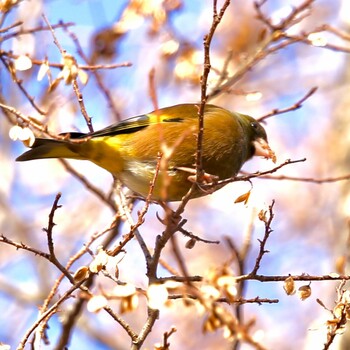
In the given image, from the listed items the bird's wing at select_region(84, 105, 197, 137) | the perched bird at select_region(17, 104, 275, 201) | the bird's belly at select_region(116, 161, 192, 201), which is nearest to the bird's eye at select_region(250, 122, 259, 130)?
the perched bird at select_region(17, 104, 275, 201)

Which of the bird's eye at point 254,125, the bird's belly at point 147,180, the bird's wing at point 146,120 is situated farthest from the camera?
the bird's eye at point 254,125

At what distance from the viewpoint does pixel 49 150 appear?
3.10 meters

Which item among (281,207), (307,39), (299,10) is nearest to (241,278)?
(307,39)

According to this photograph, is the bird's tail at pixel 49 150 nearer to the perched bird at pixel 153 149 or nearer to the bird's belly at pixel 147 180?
the perched bird at pixel 153 149

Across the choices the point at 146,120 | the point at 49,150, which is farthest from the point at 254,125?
the point at 49,150

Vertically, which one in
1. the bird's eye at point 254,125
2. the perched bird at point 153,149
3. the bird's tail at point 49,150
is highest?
the bird's eye at point 254,125

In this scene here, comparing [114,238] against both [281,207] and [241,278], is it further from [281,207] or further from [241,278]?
[281,207]

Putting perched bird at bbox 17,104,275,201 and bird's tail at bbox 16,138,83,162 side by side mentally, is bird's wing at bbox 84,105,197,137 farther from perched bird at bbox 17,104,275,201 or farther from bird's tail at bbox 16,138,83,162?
bird's tail at bbox 16,138,83,162

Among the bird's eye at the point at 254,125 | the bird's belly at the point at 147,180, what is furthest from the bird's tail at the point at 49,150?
the bird's eye at the point at 254,125

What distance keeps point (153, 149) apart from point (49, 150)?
499 millimetres

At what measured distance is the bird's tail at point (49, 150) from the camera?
10.0ft

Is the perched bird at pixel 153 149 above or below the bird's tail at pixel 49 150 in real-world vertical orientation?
above

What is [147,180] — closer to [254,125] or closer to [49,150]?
[49,150]

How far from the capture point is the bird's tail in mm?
3059
